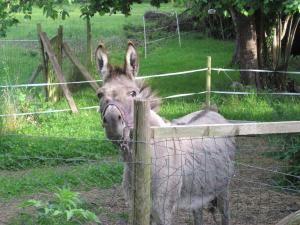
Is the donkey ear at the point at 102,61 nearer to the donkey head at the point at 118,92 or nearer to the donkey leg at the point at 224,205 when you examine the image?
the donkey head at the point at 118,92

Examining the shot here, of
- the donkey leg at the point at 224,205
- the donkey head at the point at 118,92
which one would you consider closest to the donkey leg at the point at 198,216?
the donkey leg at the point at 224,205

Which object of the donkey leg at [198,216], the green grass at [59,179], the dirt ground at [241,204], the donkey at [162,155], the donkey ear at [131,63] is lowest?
the dirt ground at [241,204]

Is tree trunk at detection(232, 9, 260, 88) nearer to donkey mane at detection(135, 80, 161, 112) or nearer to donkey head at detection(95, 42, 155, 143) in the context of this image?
donkey mane at detection(135, 80, 161, 112)

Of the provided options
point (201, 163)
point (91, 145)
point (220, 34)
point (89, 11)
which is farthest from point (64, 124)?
point (220, 34)

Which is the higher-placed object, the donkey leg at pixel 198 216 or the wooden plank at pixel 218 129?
the wooden plank at pixel 218 129

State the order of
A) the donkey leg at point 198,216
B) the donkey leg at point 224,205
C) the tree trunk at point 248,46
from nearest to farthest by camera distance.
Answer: the donkey leg at point 224,205 → the donkey leg at point 198,216 → the tree trunk at point 248,46

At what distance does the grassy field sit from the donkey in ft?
2.40

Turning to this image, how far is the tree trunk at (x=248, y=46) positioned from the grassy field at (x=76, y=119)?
0.89 meters

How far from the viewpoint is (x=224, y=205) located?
6.93 meters

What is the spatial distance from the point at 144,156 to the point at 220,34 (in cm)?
2572

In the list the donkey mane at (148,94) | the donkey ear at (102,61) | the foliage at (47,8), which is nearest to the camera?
the donkey ear at (102,61)

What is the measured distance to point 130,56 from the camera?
5750 mm

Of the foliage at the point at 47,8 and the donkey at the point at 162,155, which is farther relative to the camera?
the foliage at the point at 47,8

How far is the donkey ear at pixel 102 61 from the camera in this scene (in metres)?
5.72
